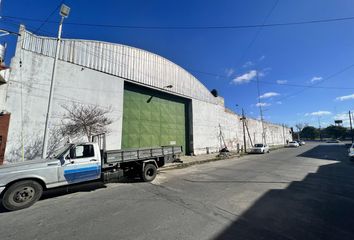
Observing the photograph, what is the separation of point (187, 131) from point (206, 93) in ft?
22.5

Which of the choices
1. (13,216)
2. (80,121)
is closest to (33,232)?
(13,216)

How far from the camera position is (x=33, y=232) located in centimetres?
412

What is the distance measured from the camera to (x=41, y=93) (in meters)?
12.2

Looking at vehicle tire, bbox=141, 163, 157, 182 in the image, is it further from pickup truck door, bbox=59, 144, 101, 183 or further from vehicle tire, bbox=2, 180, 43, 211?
vehicle tire, bbox=2, 180, 43, 211

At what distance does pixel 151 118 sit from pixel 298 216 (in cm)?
1604

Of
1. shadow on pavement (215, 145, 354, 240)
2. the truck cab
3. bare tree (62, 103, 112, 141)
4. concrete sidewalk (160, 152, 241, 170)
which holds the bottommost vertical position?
shadow on pavement (215, 145, 354, 240)

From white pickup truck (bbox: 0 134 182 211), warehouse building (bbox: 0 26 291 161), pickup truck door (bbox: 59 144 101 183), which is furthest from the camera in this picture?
warehouse building (bbox: 0 26 291 161)

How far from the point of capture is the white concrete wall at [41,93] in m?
11.1

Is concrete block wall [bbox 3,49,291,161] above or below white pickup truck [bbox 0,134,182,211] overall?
above

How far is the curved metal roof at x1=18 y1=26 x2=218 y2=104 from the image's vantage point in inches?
506

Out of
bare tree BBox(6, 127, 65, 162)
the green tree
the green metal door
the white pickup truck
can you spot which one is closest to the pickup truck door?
the white pickup truck

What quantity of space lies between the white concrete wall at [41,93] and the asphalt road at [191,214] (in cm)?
630

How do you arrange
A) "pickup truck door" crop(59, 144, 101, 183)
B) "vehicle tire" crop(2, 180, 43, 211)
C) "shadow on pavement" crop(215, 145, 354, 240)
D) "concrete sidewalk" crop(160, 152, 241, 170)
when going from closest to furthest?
"shadow on pavement" crop(215, 145, 354, 240), "vehicle tire" crop(2, 180, 43, 211), "pickup truck door" crop(59, 144, 101, 183), "concrete sidewalk" crop(160, 152, 241, 170)

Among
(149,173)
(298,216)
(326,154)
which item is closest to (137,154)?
(149,173)
